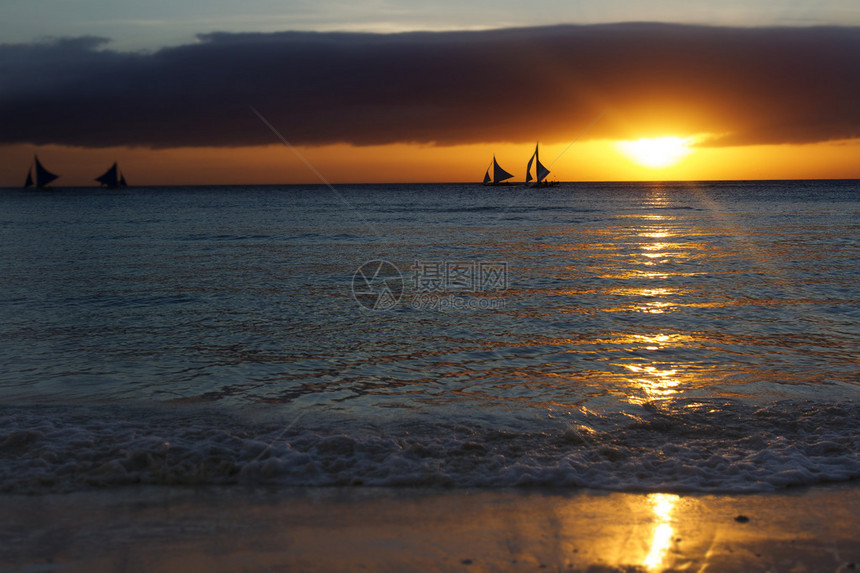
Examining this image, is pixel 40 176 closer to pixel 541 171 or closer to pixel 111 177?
pixel 111 177

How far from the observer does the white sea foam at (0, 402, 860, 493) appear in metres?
4.97

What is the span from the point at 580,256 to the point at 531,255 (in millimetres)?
1689

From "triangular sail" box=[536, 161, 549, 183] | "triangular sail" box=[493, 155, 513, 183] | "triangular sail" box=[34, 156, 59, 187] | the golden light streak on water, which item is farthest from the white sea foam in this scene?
"triangular sail" box=[34, 156, 59, 187]

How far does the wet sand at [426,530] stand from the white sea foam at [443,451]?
22cm

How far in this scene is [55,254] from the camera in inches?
854

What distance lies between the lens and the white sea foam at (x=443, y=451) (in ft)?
16.3

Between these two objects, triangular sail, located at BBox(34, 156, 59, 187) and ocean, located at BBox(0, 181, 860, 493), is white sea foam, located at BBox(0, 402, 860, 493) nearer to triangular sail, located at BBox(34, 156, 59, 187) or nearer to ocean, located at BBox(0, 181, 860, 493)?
ocean, located at BBox(0, 181, 860, 493)

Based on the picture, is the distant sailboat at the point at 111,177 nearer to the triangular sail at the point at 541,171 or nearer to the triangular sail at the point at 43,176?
the triangular sail at the point at 43,176

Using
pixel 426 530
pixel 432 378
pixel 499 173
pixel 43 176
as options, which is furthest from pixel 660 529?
pixel 43 176

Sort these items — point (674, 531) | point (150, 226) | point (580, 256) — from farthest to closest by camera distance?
1. point (150, 226)
2. point (580, 256)
3. point (674, 531)

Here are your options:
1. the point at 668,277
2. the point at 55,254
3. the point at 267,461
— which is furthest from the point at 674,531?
the point at 55,254

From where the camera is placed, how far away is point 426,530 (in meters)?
4.18

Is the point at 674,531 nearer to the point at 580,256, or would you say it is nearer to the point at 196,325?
the point at 196,325

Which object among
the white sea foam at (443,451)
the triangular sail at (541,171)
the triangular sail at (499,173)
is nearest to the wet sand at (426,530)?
the white sea foam at (443,451)
